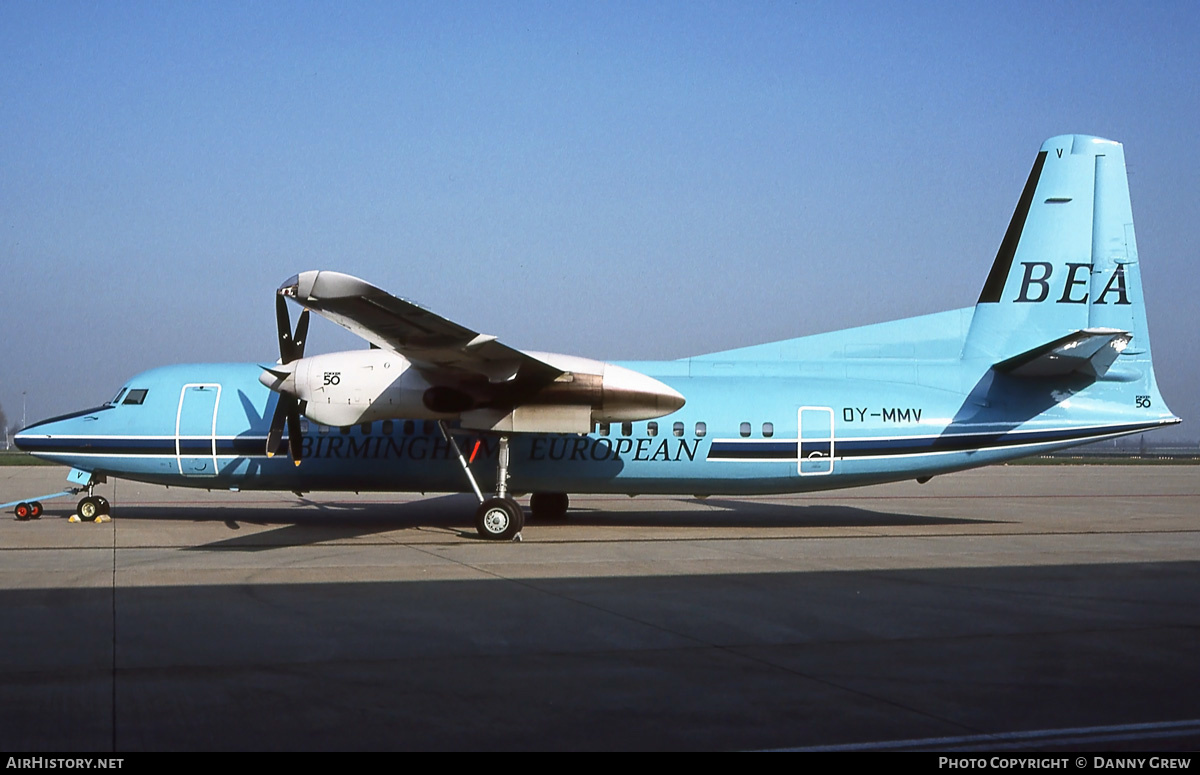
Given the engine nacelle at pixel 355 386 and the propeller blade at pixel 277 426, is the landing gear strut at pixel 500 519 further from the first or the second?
the propeller blade at pixel 277 426

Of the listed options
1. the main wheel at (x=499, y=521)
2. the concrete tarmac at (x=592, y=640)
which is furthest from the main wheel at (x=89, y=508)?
the main wheel at (x=499, y=521)

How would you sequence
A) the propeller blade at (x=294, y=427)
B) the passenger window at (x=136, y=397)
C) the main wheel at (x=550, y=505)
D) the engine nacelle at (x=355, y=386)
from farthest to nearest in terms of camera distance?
1. the main wheel at (x=550, y=505)
2. the passenger window at (x=136, y=397)
3. the propeller blade at (x=294, y=427)
4. the engine nacelle at (x=355, y=386)

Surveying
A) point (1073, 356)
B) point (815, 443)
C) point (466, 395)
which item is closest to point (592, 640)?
point (466, 395)

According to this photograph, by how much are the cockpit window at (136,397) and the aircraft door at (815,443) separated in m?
12.7

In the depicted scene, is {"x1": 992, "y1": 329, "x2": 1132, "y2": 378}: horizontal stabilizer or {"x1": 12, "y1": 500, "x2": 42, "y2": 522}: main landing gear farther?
{"x1": 12, "y1": 500, "x2": 42, "y2": 522}: main landing gear

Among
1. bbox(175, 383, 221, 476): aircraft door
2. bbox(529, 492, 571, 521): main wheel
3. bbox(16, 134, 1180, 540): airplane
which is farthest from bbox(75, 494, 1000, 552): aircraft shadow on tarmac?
bbox(175, 383, 221, 476): aircraft door

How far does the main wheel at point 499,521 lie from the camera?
1712cm

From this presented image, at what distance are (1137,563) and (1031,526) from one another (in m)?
6.09

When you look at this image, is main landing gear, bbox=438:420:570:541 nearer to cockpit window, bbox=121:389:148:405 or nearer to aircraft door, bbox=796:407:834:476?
aircraft door, bbox=796:407:834:476

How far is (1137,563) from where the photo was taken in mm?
14750

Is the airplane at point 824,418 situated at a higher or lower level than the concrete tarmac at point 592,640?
higher

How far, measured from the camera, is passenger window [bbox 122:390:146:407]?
65.1 ft

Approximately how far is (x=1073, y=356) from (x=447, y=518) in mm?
12680

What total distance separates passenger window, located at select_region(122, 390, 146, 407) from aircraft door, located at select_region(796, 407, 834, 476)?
12.7 meters
